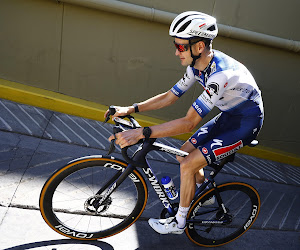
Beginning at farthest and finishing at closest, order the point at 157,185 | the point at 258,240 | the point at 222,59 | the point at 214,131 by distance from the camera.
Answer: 1. the point at 258,240
2. the point at 214,131
3. the point at 157,185
4. the point at 222,59

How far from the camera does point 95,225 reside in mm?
3926

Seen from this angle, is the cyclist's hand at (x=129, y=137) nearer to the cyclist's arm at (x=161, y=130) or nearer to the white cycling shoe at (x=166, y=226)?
the cyclist's arm at (x=161, y=130)

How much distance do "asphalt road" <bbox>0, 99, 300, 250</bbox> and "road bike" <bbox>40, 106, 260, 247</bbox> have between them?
0.55 ft

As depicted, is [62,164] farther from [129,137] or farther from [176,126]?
[176,126]

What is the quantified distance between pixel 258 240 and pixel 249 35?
11.5 ft

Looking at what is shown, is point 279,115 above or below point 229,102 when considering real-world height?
below

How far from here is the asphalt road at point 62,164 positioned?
376 cm

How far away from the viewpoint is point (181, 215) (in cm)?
374

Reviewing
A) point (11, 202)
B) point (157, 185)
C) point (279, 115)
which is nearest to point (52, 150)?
point (11, 202)

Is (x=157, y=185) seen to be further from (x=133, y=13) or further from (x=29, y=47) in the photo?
(x=29, y=47)

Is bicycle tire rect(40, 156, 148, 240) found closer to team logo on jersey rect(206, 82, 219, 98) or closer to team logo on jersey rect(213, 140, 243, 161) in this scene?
team logo on jersey rect(213, 140, 243, 161)

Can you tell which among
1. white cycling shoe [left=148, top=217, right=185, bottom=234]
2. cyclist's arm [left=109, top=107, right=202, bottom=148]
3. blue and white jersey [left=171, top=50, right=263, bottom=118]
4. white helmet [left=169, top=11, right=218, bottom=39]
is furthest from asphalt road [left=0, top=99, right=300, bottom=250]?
A: white helmet [left=169, top=11, right=218, bottom=39]

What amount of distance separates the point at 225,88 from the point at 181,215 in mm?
1343

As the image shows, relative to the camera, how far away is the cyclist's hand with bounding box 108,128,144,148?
3.14 meters
